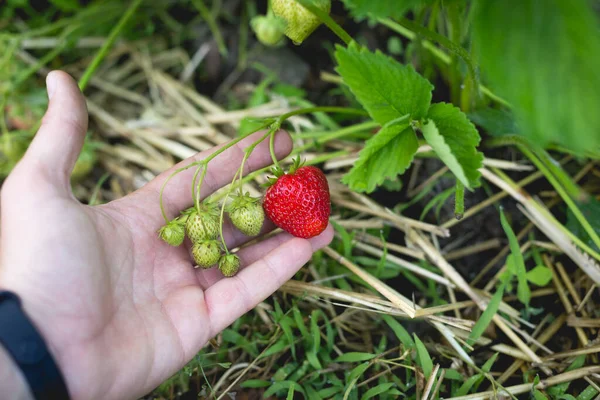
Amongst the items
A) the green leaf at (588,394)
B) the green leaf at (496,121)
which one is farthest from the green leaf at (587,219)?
the green leaf at (588,394)

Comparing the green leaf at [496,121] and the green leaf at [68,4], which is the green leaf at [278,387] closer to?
the green leaf at [496,121]

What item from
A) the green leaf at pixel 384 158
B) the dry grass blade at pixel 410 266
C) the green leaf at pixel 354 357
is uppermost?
the green leaf at pixel 384 158

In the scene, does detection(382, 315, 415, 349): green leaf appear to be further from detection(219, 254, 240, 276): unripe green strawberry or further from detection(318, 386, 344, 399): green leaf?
detection(219, 254, 240, 276): unripe green strawberry

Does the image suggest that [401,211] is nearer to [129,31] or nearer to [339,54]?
[339,54]

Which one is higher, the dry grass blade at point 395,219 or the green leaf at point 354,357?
the dry grass blade at point 395,219

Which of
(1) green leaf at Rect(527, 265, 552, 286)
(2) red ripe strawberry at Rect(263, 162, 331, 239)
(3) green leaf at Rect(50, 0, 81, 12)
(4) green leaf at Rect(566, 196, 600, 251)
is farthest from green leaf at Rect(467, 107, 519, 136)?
(3) green leaf at Rect(50, 0, 81, 12)

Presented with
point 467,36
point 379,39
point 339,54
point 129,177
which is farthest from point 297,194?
point 379,39

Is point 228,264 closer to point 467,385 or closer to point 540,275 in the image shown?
point 467,385
